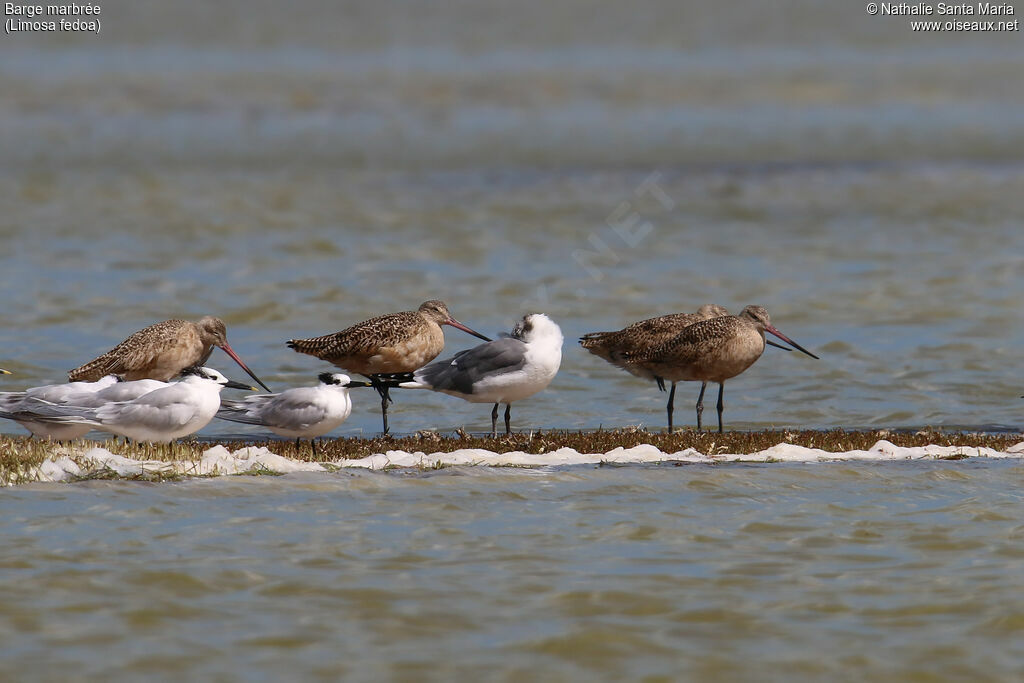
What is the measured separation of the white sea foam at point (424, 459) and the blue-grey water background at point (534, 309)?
1.21ft

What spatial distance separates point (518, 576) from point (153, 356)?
582cm

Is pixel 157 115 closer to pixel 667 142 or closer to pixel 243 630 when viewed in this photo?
pixel 667 142

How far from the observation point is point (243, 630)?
8.41 meters

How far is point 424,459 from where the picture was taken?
1255cm

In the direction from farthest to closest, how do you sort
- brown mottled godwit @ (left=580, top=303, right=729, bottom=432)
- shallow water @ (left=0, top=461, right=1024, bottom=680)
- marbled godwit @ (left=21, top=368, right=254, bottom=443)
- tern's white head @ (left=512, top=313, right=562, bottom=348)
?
brown mottled godwit @ (left=580, top=303, right=729, bottom=432) → tern's white head @ (left=512, top=313, right=562, bottom=348) → marbled godwit @ (left=21, top=368, right=254, bottom=443) → shallow water @ (left=0, top=461, right=1024, bottom=680)

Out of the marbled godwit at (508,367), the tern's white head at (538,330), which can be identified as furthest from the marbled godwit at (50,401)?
the tern's white head at (538,330)

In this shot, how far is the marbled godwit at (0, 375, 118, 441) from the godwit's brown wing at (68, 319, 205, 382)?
4.36 feet

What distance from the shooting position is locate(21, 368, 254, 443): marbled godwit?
12148mm

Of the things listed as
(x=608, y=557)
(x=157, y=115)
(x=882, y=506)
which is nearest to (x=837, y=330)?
(x=882, y=506)

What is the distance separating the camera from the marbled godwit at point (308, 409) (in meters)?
12.6
